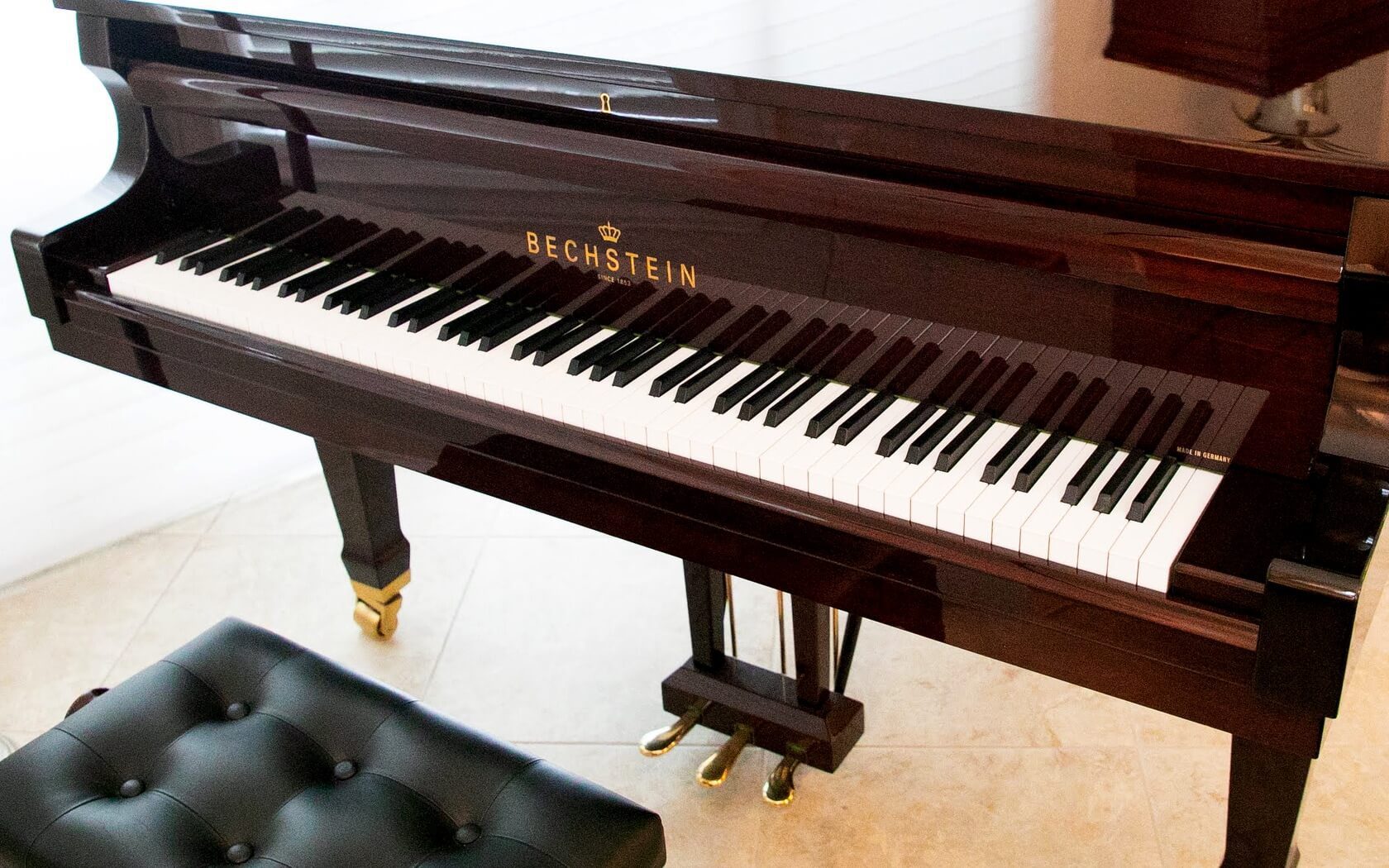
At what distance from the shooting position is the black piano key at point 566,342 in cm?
161

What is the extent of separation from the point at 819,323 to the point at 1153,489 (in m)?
0.40

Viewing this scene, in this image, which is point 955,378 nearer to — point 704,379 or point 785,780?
point 704,379

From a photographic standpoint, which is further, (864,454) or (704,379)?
(704,379)

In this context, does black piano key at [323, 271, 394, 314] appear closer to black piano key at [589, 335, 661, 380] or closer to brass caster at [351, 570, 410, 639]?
black piano key at [589, 335, 661, 380]

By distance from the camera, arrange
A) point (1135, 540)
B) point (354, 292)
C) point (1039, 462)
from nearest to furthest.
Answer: point (1135, 540) → point (1039, 462) → point (354, 292)

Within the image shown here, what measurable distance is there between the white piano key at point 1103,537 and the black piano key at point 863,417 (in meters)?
0.27

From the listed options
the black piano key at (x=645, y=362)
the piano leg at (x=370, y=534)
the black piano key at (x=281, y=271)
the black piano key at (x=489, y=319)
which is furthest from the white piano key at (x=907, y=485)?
the piano leg at (x=370, y=534)

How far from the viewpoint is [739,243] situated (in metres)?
1.47

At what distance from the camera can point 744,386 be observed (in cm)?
151

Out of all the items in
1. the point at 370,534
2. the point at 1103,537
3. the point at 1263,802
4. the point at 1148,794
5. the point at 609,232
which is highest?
the point at 609,232

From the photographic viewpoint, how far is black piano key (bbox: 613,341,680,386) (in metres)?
1.56

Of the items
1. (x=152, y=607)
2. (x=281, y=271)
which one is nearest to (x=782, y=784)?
(x=281, y=271)

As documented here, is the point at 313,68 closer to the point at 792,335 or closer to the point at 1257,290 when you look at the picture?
the point at 792,335

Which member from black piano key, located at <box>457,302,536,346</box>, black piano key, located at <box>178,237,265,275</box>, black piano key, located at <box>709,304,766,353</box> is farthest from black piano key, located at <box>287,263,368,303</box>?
black piano key, located at <box>709,304,766,353</box>
